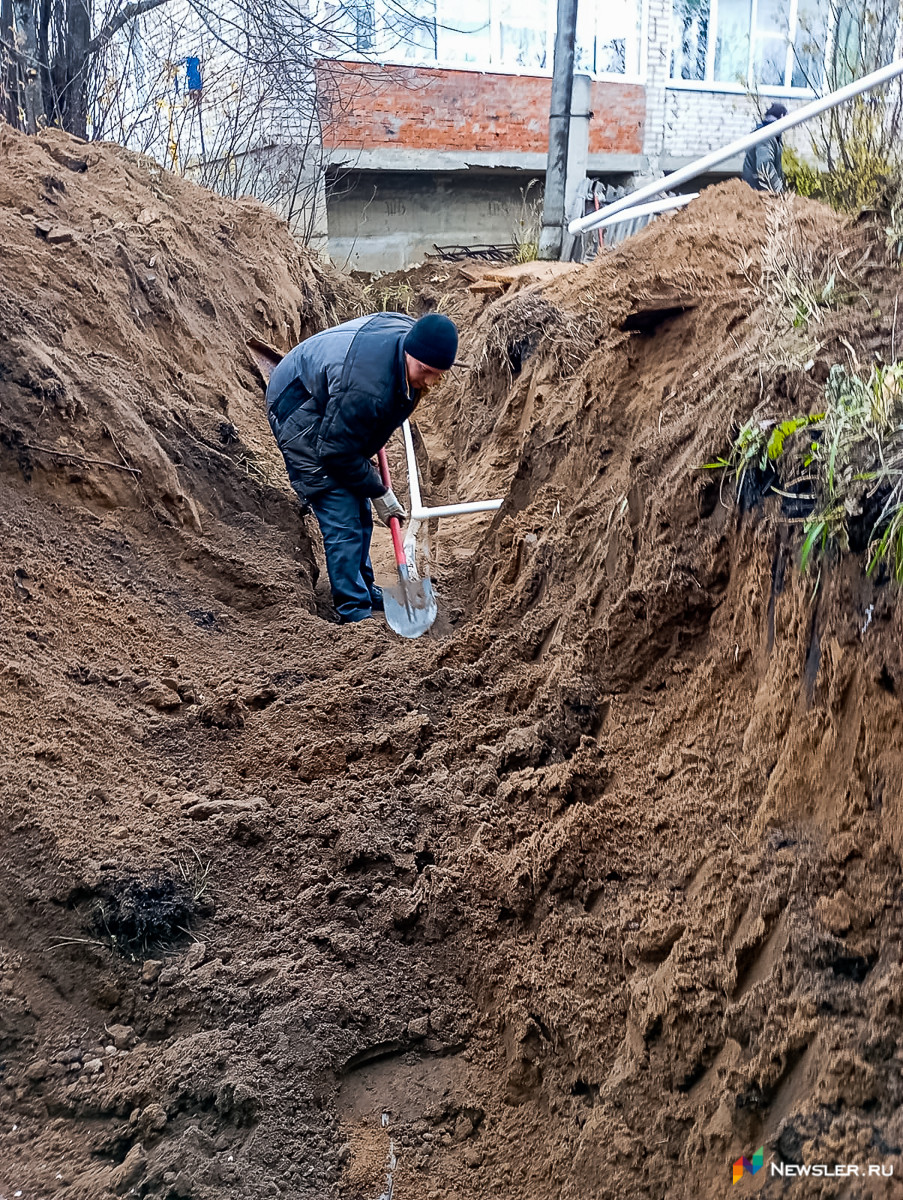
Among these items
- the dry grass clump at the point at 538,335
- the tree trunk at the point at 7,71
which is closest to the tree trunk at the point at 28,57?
the tree trunk at the point at 7,71

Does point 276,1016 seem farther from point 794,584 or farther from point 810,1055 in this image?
point 794,584

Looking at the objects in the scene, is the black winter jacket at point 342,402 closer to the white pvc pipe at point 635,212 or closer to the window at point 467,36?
the white pvc pipe at point 635,212

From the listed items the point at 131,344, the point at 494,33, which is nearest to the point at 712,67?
the point at 494,33

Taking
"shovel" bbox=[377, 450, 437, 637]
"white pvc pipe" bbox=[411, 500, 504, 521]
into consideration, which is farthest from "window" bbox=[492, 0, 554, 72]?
"shovel" bbox=[377, 450, 437, 637]

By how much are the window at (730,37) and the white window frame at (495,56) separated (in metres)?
0.83

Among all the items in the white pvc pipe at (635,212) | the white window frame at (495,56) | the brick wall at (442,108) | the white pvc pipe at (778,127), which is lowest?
the white pvc pipe at (635,212)

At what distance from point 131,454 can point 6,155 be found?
2.66 m

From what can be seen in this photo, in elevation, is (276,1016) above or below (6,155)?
below

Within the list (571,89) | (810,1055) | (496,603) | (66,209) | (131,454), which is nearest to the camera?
(810,1055)

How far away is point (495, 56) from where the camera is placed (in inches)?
557

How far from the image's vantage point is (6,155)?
5871 mm

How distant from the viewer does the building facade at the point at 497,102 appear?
42.5 ft

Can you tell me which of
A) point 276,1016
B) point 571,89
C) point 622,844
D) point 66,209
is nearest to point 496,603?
point 622,844

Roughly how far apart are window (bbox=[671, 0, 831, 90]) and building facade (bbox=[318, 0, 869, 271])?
0.03m
